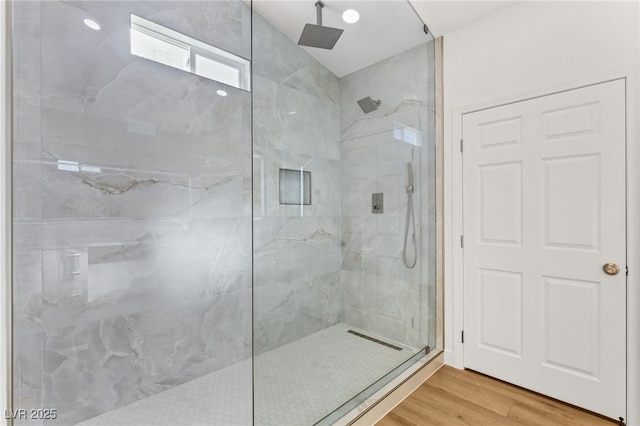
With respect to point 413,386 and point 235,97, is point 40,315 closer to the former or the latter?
point 235,97

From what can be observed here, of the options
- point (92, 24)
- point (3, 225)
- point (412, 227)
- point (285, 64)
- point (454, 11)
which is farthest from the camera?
point (412, 227)

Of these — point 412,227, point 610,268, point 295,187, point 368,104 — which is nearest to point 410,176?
point 412,227

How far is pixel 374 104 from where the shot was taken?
7.71 ft

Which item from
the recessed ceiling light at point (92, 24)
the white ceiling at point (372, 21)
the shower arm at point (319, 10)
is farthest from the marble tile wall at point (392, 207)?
the recessed ceiling light at point (92, 24)

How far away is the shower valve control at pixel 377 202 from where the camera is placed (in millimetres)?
2389

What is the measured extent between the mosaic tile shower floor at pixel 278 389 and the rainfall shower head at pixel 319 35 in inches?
78.9

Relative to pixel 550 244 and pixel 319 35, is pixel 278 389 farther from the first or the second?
pixel 319 35

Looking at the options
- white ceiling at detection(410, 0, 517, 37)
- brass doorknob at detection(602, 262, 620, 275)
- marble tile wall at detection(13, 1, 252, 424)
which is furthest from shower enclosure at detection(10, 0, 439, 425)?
brass doorknob at detection(602, 262, 620, 275)

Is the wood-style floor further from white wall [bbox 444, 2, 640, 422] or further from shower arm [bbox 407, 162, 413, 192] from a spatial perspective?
shower arm [bbox 407, 162, 413, 192]

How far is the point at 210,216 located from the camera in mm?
2049

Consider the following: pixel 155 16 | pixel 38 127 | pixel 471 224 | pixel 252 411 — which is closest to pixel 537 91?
pixel 471 224

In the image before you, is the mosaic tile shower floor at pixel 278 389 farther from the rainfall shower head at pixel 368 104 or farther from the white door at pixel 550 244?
the rainfall shower head at pixel 368 104

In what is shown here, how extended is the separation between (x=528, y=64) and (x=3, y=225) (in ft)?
9.59

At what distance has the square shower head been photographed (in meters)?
1.92
